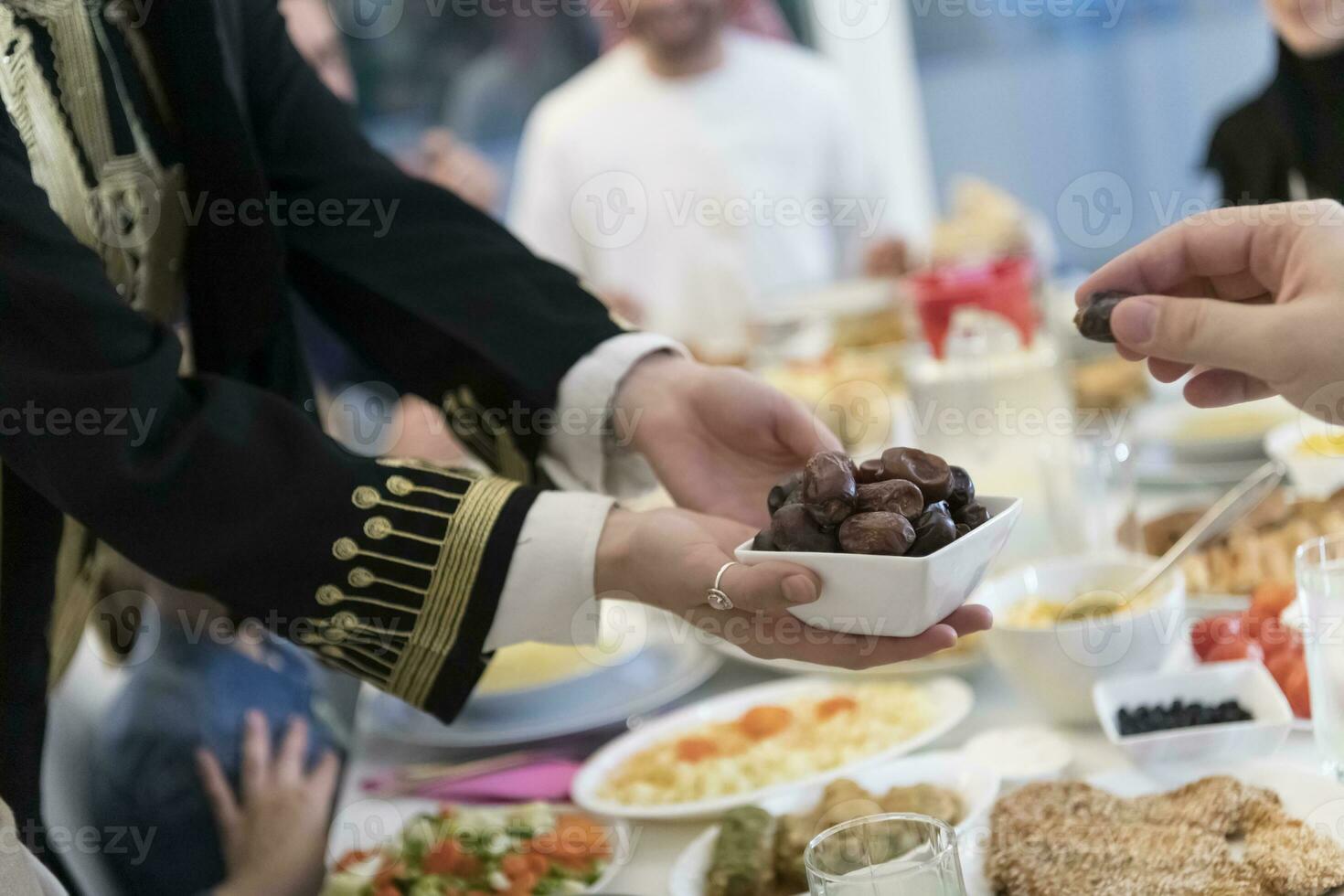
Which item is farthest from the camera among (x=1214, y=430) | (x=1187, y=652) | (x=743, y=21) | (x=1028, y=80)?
(x=1028, y=80)

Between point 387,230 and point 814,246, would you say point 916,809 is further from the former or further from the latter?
point 814,246

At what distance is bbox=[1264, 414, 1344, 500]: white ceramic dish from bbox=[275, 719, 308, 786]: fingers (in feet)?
3.87

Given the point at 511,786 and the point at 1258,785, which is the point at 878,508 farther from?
the point at 511,786

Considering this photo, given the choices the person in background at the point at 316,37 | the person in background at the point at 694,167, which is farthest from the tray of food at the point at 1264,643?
the person in background at the point at 694,167

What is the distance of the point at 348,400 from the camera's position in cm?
488

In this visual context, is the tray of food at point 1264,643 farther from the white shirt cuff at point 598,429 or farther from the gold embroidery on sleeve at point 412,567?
the gold embroidery on sleeve at point 412,567

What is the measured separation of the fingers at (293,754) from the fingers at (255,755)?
0.6 inches

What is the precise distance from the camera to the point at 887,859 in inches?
34.0

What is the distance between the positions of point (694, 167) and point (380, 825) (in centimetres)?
342

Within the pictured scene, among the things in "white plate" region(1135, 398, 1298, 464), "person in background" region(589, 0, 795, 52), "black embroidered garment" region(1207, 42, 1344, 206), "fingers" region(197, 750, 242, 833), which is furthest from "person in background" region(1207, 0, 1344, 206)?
"person in background" region(589, 0, 795, 52)

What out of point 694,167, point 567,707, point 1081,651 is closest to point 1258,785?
point 1081,651

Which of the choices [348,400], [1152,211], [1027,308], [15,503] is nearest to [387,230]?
[15,503]

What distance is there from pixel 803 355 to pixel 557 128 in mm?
2208

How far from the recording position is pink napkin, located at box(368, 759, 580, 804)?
1.32 m
